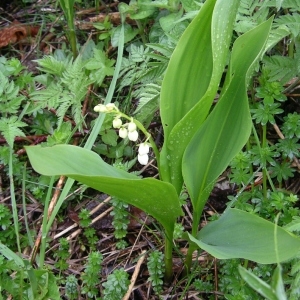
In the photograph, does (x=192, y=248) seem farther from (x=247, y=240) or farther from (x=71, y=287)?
(x=71, y=287)

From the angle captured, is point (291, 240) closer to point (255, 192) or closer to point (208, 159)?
point (208, 159)

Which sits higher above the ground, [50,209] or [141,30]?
[141,30]

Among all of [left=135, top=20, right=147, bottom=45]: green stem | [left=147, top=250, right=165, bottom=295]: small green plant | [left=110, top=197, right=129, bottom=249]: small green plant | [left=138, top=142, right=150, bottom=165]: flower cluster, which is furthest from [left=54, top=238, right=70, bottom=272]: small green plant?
[left=135, top=20, right=147, bottom=45]: green stem

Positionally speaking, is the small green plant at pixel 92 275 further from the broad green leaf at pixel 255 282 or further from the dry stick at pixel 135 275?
the broad green leaf at pixel 255 282

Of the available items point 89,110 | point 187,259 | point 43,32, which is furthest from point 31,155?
point 43,32

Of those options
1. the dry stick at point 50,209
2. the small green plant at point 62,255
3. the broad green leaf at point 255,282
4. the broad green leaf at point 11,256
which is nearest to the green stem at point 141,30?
the dry stick at point 50,209

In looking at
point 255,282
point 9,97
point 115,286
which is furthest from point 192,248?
point 9,97

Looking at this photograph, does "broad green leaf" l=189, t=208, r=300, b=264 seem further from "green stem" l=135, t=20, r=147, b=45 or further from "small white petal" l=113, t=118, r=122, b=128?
"green stem" l=135, t=20, r=147, b=45
